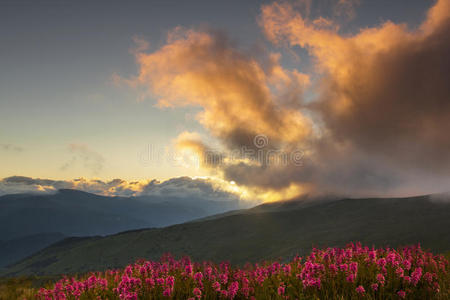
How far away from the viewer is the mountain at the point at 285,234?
7938 centimetres

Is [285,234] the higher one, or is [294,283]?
[294,283]

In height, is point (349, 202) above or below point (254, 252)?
above

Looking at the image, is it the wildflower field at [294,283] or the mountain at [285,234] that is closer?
the wildflower field at [294,283]

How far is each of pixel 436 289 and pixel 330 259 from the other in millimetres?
2598

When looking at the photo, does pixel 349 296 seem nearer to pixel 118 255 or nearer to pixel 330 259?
pixel 330 259

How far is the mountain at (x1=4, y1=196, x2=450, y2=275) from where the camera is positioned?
79.4 m

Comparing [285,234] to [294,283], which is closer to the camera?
[294,283]

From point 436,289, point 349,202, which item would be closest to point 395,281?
point 436,289

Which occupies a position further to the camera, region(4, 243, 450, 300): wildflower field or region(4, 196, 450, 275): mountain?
region(4, 196, 450, 275): mountain

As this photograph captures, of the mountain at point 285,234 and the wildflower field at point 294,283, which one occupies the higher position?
the wildflower field at point 294,283

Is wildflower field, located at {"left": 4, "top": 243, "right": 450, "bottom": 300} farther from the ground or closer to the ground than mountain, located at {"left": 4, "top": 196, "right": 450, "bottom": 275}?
farther from the ground

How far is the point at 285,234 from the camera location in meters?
130

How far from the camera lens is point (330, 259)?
8.95 m

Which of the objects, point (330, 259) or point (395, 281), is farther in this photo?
point (330, 259)
